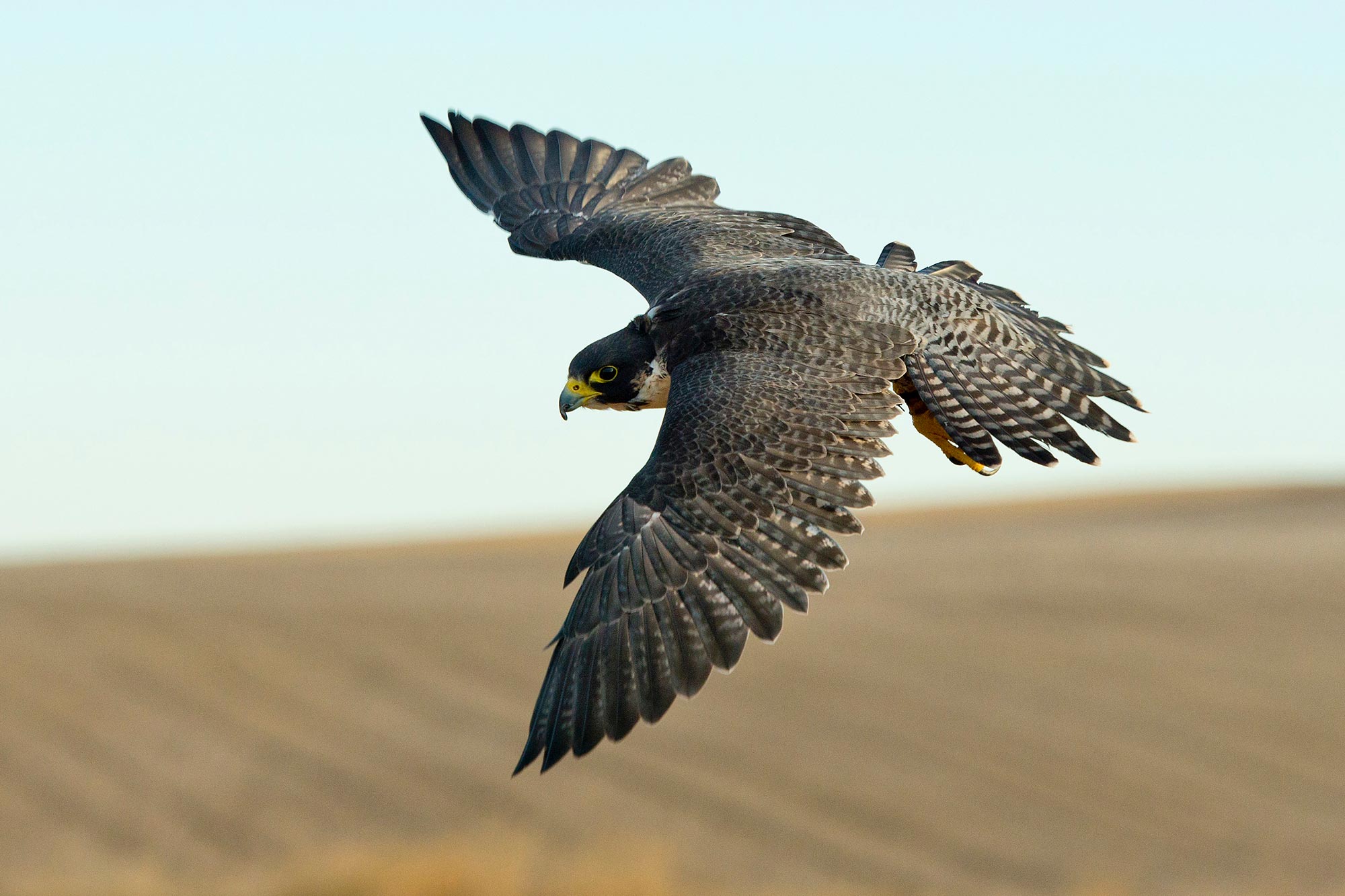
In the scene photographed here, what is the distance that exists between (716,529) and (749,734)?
19.6 metres

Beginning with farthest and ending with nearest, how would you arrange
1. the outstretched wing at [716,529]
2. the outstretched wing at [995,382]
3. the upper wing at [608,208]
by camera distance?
1. the upper wing at [608,208]
2. the outstretched wing at [995,382]
3. the outstretched wing at [716,529]

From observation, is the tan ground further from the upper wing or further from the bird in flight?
the bird in flight

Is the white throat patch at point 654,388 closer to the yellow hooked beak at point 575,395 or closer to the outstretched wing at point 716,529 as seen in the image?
the yellow hooked beak at point 575,395

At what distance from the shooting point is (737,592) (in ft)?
16.6

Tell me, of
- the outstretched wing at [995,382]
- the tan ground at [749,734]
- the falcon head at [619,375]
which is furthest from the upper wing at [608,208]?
the tan ground at [749,734]

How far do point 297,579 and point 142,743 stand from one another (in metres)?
10.0

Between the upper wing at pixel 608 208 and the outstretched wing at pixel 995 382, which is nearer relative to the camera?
the outstretched wing at pixel 995 382

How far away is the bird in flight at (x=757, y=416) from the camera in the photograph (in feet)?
16.5

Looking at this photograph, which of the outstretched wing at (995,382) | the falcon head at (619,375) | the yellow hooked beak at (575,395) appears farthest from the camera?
the yellow hooked beak at (575,395)

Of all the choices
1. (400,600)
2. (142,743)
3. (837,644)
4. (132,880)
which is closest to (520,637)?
(400,600)

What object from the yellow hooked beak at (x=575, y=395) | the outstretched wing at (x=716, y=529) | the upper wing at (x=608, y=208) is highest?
the upper wing at (x=608, y=208)

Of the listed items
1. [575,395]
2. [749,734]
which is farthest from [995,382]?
[749,734]

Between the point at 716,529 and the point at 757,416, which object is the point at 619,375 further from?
the point at 716,529

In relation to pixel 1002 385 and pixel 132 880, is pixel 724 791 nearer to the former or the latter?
pixel 132 880
